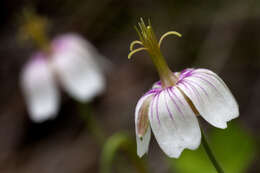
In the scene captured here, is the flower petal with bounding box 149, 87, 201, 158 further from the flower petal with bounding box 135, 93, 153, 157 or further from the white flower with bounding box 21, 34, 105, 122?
the white flower with bounding box 21, 34, 105, 122

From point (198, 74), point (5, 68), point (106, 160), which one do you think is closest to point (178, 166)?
point (106, 160)

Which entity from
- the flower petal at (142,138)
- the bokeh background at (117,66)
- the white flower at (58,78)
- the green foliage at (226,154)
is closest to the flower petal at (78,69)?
the white flower at (58,78)

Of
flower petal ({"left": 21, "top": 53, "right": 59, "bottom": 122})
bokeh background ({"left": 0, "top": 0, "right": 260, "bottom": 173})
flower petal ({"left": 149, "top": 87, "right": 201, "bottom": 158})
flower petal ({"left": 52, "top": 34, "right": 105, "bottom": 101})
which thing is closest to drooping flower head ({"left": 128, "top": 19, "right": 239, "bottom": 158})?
flower petal ({"left": 149, "top": 87, "right": 201, "bottom": 158})

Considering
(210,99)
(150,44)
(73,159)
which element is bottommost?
(73,159)

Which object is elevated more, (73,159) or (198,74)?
(198,74)

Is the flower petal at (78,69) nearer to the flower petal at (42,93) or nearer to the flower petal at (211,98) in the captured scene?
the flower petal at (42,93)

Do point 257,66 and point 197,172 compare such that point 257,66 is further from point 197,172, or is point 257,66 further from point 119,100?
point 197,172

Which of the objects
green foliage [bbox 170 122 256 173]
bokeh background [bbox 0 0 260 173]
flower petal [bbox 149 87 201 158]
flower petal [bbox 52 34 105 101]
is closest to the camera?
flower petal [bbox 149 87 201 158]
